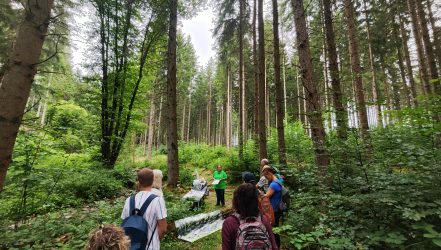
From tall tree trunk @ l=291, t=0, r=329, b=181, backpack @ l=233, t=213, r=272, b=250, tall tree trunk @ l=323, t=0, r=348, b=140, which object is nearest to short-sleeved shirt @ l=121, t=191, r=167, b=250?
backpack @ l=233, t=213, r=272, b=250

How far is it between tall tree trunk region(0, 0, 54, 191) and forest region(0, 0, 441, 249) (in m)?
0.01

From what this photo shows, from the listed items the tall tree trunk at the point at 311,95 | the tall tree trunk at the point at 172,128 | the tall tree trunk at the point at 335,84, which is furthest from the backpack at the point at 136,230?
the tall tree trunk at the point at 172,128

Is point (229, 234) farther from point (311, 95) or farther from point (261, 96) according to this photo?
point (261, 96)

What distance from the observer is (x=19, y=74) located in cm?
238

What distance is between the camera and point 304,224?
4363 millimetres

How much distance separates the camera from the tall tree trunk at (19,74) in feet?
7.53

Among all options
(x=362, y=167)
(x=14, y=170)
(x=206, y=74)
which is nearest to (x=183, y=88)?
(x=206, y=74)

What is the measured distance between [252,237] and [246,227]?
107mm

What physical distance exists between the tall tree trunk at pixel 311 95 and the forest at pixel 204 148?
0.03 m

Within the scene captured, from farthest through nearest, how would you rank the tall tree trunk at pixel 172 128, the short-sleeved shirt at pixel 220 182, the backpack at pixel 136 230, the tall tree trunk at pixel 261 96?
the tall tree trunk at pixel 172 128 < the tall tree trunk at pixel 261 96 < the short-sleeved shirt at pixel 220 182 < the backpack at pixel 136 230

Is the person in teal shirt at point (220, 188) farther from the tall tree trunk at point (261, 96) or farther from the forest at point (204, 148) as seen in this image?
the tall tree trunk at point (261, 96)

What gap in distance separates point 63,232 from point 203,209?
15.2 ft

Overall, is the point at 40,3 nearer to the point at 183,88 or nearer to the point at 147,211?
the point at 147,211

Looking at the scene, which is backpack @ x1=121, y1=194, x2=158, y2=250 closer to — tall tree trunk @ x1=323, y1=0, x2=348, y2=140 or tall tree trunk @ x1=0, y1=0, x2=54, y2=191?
tall tree trunk @ x1=0, y1=0, x2=54, y2=191
